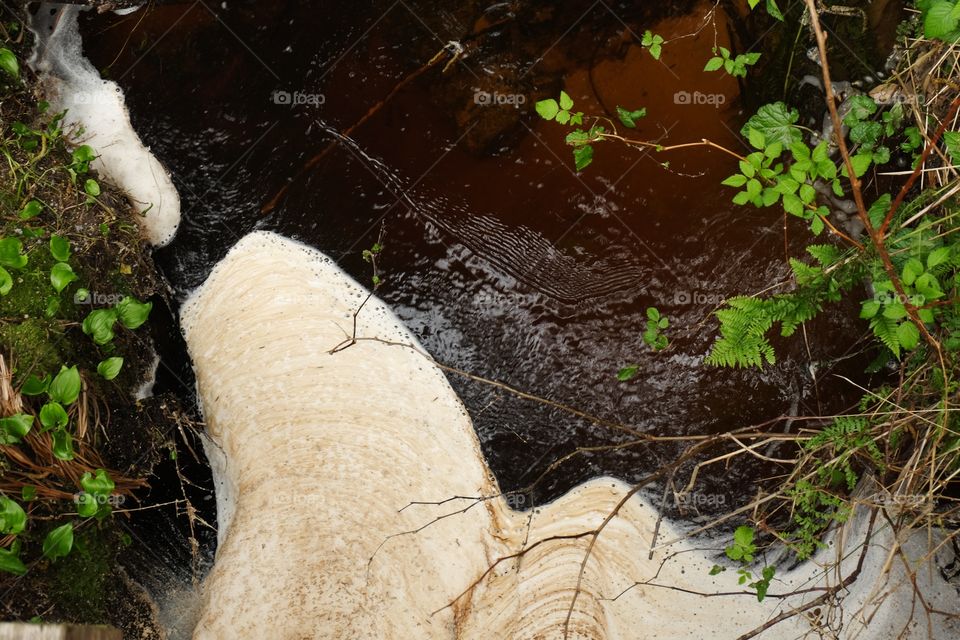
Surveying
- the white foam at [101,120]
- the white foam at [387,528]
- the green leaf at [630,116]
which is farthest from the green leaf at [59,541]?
the green leaf at [630,116]

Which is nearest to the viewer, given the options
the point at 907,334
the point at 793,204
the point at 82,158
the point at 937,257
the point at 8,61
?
the point at 937,257

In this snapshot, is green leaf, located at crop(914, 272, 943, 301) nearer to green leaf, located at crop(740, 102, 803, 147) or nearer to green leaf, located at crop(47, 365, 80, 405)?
green leaf, located at crop(740, 102, 803, 147)

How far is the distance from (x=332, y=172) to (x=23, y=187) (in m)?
1.60

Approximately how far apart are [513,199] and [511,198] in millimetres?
13

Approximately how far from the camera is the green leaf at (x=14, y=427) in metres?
2.89

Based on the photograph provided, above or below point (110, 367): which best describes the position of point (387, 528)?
below

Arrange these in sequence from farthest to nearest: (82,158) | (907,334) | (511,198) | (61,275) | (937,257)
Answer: (511,198) → (82,158) → (61,275) → (907,334) → (937,257)

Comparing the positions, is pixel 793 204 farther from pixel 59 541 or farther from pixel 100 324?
pixel 59 541

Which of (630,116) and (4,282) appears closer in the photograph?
(4,282)

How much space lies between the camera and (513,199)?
12.5ft

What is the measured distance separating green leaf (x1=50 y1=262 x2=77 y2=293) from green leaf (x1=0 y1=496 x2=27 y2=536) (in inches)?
39.0

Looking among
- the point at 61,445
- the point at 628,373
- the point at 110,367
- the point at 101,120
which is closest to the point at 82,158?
the point at 101,120

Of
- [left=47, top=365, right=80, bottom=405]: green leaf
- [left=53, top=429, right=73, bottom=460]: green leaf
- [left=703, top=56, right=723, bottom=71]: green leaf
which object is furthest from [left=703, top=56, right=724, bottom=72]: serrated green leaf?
[left=53, top=429, right=73, bottom=460]: green leaf

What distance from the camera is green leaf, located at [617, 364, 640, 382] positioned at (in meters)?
3.67
